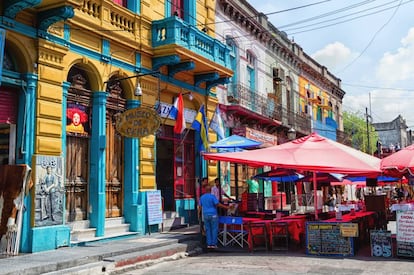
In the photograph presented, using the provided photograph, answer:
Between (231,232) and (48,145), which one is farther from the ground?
(48,145)

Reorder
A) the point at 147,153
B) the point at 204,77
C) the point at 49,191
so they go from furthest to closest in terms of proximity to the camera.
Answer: the point at 204,77
the point at 147,153
the point at 49,191

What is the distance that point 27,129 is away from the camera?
998 centimetres

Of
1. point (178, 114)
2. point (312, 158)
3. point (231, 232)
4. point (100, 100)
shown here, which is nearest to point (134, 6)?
point (100, 100)

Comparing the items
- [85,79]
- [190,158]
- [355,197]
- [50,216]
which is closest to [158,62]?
[85,79]

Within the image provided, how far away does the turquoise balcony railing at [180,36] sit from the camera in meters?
14.1

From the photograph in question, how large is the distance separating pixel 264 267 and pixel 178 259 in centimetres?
246

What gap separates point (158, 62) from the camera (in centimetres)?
1452

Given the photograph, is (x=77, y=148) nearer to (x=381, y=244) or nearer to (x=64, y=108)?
(x=64, y=108)

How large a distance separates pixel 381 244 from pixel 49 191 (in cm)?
774

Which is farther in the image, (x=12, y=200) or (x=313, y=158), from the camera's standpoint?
(x=313, y=158)

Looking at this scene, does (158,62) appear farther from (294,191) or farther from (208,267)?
(294,191)

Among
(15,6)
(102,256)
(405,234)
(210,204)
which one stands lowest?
(102,256)

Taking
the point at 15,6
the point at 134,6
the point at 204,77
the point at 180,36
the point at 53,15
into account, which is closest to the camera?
the point at 15,6

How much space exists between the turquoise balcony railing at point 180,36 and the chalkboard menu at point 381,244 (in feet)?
25.9
